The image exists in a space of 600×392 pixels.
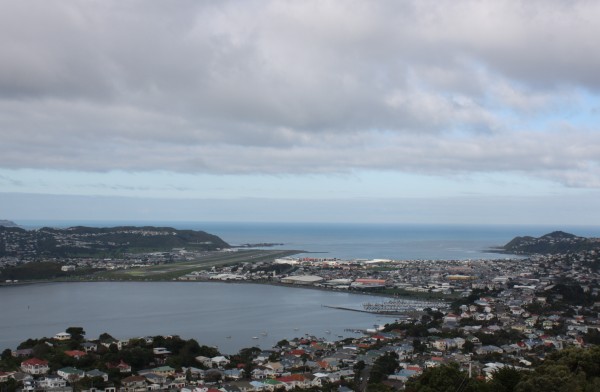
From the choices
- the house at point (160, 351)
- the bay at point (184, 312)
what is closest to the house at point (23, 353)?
the house at point (160, 351)

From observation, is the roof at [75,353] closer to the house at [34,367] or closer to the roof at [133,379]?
the house at [34,367]

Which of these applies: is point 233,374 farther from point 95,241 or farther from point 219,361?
point 95,241

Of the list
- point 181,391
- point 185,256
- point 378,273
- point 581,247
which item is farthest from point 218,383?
point 581,247

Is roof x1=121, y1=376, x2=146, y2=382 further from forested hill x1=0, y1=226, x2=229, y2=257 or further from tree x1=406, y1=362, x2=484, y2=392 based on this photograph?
forested hill x1=0, y1=226, x2=229, y2=257

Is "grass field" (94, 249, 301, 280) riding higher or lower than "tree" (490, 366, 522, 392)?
lower

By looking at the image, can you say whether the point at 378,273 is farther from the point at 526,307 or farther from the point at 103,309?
the point at 103,309

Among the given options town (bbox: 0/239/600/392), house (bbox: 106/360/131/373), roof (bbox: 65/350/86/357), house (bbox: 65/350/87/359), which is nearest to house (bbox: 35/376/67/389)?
town (bbox: 0/239/600/392)

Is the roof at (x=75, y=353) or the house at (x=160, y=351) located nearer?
the roof at (x=75, y=353)
